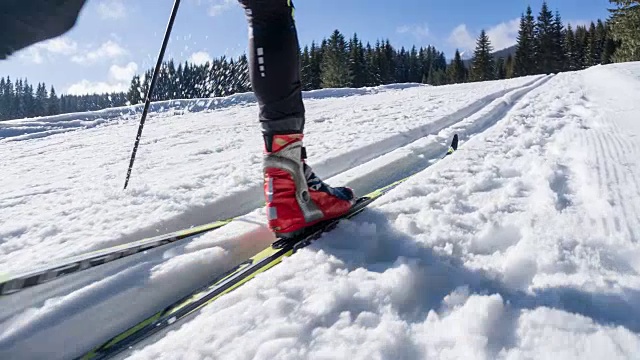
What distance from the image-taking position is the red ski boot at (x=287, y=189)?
159 cm

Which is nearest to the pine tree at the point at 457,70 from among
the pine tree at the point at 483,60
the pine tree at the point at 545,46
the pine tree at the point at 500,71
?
the pine tree at the point at 500,71

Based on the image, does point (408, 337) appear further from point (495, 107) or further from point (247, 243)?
point (495, 107)

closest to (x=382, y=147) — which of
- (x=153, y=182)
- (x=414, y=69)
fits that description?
(x=153, y=182)

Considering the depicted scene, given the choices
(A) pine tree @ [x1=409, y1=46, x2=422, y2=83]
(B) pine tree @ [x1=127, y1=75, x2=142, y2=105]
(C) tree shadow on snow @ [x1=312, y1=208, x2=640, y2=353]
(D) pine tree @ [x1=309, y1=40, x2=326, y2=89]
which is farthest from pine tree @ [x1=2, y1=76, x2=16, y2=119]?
(C) tree shadow on snow @ [x1=312, y1=208, x2=640, y2=353]

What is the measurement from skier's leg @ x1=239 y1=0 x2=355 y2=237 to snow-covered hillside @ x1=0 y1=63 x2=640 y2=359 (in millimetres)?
162

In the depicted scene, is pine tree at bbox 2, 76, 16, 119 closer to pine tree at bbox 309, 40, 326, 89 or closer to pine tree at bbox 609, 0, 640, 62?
pine tree at bbox 309, 40, 326, 89

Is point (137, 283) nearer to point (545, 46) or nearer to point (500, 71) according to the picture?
point (545, 46)

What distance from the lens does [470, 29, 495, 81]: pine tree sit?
47156mm

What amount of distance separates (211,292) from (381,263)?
54 cm

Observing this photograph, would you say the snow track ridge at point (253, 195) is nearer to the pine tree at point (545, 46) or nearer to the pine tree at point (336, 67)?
the pine tree at point (336, 67)

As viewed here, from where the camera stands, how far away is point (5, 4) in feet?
3.66

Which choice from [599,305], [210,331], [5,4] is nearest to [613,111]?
[599,305]

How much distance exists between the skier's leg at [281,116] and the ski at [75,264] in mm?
386

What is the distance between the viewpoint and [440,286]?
1.14 meters
